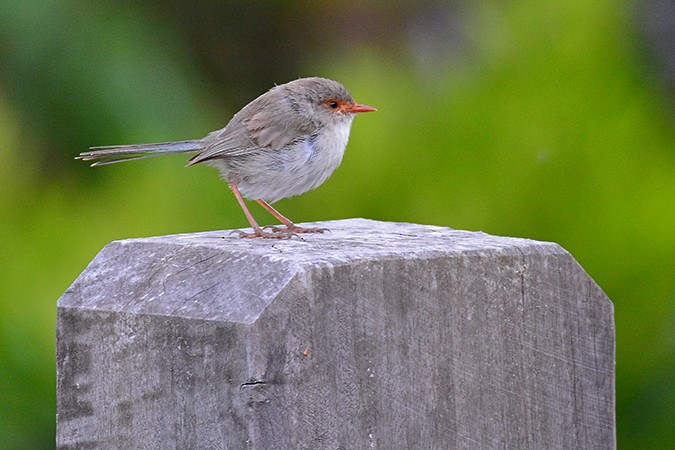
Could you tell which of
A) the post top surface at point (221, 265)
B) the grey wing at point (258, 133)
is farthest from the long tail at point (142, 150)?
the post top surface at point (221, 265)

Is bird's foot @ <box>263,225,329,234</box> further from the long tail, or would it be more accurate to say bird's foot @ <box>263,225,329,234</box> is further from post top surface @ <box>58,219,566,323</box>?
the long tail

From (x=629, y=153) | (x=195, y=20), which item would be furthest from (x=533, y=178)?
(x=195, y=20)

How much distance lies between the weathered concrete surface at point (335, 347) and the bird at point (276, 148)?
1.28 m

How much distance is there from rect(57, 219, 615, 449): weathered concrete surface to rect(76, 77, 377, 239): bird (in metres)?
1.28

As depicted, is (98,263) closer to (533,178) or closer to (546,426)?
(546,426)

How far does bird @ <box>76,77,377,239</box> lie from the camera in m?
3.99

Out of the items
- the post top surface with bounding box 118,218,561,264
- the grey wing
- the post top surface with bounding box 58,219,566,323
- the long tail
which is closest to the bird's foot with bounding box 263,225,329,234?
Answer: the post top surface with bounding box 118,218,561,264

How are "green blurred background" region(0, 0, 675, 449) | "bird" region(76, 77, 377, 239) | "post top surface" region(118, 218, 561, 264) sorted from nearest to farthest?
"post top surface" region(118, 218, 561, 264), "bird" region(76, 77, 377, 239), "green blurred background" region(0, 0, 675, 449)

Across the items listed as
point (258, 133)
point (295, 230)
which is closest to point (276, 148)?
point (258, 133)

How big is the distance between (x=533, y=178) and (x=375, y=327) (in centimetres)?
270

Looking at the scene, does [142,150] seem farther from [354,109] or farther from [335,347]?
[335,347]

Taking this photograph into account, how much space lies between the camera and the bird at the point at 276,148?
13.1 feet

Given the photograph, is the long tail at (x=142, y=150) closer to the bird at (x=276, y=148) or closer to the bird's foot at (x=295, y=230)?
the bird at (x=276, y=148)

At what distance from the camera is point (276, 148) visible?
13.1 feet
